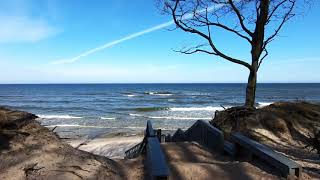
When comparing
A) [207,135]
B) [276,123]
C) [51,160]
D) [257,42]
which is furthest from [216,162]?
[257,42]

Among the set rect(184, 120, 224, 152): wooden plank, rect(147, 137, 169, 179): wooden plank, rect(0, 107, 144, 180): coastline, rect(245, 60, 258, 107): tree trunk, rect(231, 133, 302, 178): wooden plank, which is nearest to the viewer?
rect(147, 137, 169, 179): wooden plank

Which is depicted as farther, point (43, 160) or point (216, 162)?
point (216, 162)

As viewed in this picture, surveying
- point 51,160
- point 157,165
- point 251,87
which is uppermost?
point 251,87

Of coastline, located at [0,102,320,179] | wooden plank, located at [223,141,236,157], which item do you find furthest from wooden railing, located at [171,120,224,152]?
coastline, located at [0,102,320,179]

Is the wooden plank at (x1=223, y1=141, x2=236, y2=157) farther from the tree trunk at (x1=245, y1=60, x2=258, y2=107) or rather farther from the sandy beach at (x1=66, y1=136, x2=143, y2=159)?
the sandy beach at (x1=66, y1=136, x2=143, y2=159)

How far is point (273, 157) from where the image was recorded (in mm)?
6062

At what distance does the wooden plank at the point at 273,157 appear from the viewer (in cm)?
565

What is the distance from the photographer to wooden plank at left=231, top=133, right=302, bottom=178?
18.5 feet

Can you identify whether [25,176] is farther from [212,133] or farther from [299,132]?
[299,132]

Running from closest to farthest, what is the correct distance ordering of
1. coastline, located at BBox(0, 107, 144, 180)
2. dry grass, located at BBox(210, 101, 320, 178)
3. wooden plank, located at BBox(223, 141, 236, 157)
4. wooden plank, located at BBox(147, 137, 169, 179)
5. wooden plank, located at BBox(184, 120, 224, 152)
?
wooden plank, located at BBox(147, 137, 169, 179) → coastline, located at BBox(0, 107, 144, 180) → wooden plank, located at BBox(223, 141, 236, 157) → wooden plank, located at BBox(184, 120, 224, 152) → dry grass, located at BBox(210, 101, 320, 178)

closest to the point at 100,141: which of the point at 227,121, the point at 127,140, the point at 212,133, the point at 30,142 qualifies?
the point at 127,140

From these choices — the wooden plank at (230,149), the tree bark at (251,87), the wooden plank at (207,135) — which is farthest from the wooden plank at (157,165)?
the tree bark at (251,87)

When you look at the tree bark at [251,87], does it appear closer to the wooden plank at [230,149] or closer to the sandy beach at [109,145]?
the wooden plank at [230,149]

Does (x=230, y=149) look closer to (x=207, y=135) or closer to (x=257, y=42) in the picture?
(x=207, y=135)
